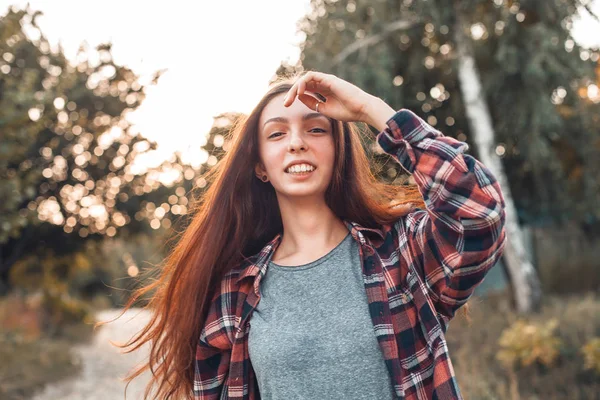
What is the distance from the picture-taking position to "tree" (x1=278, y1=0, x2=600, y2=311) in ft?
28.5

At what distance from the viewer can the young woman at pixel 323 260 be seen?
6.32ft

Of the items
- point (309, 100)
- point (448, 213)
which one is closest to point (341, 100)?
point (309, 100)

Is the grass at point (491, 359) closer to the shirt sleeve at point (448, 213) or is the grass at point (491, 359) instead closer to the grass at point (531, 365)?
the grass at point (531, 365)

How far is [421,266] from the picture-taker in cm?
204

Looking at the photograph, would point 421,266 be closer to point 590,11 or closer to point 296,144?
point 296,144

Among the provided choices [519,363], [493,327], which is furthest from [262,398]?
[493,327]

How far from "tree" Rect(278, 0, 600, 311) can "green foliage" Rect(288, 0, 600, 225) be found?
0.06ft

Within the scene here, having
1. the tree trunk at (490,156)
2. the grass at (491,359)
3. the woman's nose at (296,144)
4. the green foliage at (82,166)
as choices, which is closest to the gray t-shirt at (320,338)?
the woman's nose at (296,144)

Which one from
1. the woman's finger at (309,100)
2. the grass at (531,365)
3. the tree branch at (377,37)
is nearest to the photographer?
the woman's finger at (309,100)

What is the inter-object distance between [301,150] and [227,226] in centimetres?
49

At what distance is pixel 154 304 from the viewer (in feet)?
8.79

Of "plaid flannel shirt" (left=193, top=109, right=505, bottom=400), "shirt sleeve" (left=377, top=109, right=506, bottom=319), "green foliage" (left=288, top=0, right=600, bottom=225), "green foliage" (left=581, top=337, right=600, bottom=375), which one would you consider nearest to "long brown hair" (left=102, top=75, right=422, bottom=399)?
"plaid flannel shirt" (left=193, top=109, right=505, bottom=400)

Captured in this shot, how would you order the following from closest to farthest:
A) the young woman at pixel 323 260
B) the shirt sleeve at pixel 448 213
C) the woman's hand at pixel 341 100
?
1. the shirt sleeve at pixel 448 213
2. the young woman at pixel 323 260
3. the woman's hand at pixel 341 100

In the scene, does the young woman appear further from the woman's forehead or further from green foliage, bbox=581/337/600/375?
green foliage, bbox=581/337/600/375
